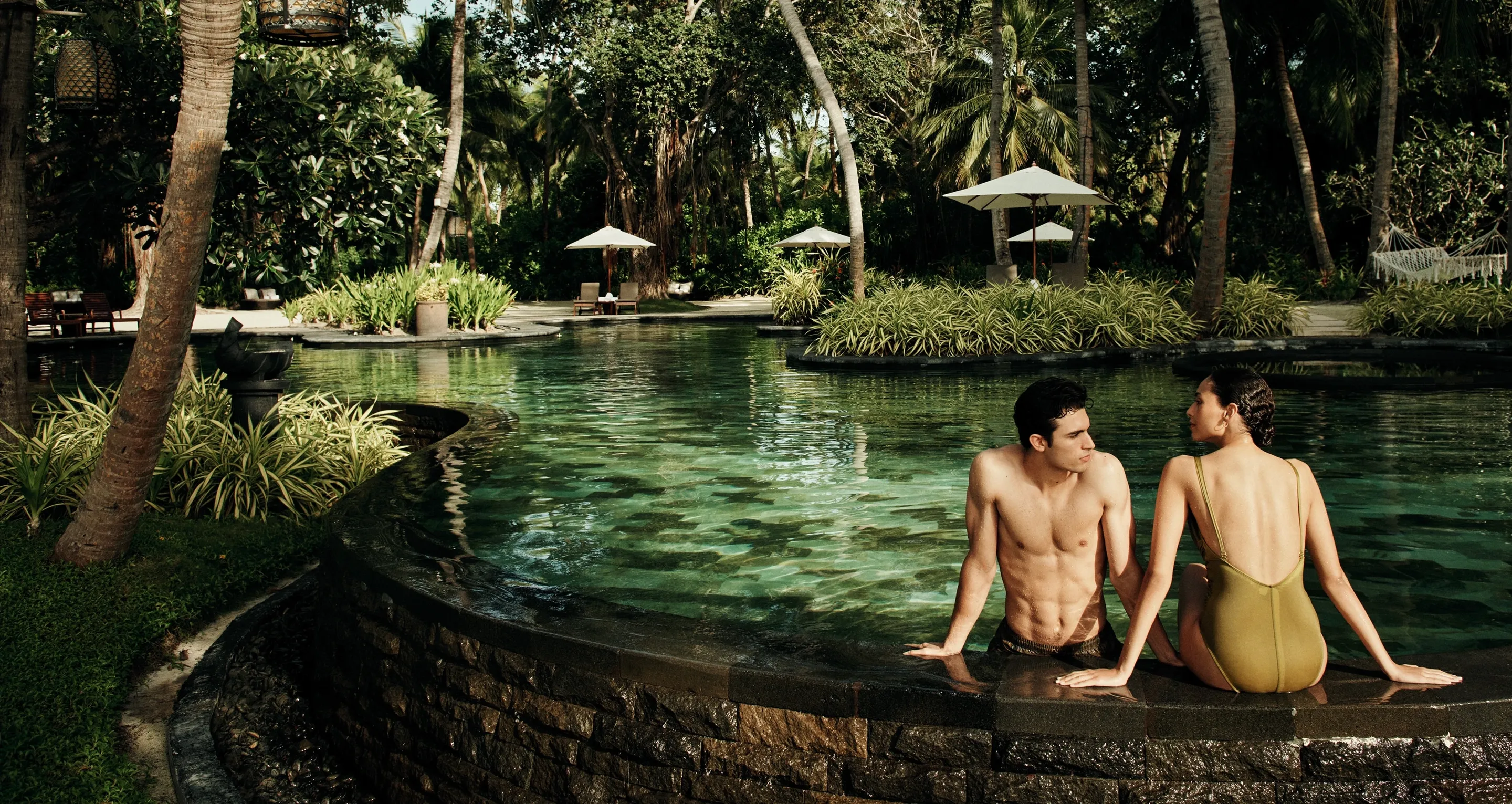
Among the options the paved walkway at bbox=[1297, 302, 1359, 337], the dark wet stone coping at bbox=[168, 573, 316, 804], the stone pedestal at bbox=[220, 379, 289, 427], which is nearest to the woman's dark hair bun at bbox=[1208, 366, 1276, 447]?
the dark wet stone coping at bbox=[168, 573, 316, 804]

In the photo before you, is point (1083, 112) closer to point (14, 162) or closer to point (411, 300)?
point (411, 300)

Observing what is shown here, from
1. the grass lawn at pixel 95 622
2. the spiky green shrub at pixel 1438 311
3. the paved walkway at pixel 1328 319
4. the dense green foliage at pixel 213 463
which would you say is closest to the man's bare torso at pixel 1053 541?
the grass lawn at pixel 95 622

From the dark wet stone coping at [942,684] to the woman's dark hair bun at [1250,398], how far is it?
74cm

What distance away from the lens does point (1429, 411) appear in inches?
436

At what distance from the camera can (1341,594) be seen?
11.3 feet

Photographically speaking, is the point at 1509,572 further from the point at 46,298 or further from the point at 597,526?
the point at 46,298

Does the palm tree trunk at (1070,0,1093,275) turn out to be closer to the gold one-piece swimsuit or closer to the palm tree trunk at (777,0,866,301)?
the palm tree trunk at (777,0,866,301)

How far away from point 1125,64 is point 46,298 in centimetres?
2654

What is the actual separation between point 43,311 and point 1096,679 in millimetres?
24185

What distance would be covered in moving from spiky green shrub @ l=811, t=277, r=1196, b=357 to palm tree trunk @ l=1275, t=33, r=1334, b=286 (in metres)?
10.2

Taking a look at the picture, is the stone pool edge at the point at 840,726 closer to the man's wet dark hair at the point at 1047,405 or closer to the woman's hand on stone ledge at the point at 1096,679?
the woman's hand on stone ledge at the point at 1096,679

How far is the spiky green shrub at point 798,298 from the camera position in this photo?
2441 cm

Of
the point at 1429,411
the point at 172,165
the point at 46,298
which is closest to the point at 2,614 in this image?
the point at 172,165

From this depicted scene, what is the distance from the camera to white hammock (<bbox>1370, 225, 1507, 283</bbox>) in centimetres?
2116
